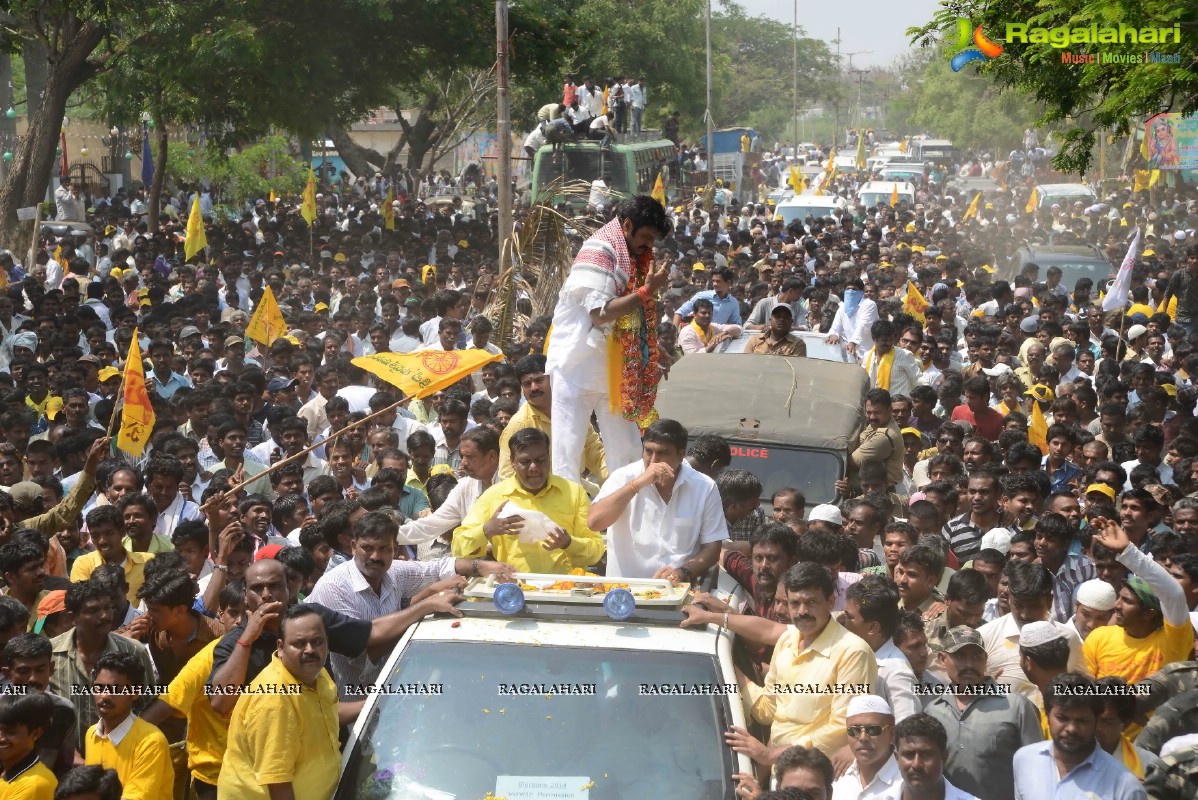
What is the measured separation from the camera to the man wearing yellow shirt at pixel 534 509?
242 inches

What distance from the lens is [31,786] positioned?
4.89m

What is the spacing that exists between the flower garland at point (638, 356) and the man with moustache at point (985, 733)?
8.30 ft

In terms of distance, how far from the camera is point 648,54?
4756 cm

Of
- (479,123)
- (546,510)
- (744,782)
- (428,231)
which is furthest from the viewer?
(479,123)

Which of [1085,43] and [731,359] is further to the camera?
[731,359]

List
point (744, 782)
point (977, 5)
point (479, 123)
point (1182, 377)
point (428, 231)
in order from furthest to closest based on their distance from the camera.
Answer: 1. point (479, 123)
2. point (428, 231)
3. point (1182, 377)
4. point (977, 5)
5. point (744, 782)

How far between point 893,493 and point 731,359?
177 centimetres

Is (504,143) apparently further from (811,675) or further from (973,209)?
(973,209)

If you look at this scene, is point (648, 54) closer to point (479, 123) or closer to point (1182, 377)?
point (479, 123)

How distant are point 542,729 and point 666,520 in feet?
5.62

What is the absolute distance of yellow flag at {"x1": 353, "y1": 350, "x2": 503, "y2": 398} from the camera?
8.43 meters

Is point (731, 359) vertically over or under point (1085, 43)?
under

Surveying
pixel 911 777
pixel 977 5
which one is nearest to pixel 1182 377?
pixel 977 5

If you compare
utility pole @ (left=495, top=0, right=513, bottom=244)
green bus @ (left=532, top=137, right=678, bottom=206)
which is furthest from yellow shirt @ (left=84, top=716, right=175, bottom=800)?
green bus @ (left=532, top=137, right=678, bottom=206)
